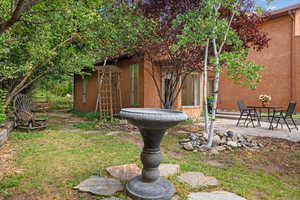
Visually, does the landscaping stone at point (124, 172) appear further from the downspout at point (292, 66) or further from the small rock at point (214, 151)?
the downspout at point (292, 66)

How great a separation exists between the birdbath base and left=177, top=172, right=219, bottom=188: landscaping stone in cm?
44

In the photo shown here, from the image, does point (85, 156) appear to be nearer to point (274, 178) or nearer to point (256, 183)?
point (256, 183)

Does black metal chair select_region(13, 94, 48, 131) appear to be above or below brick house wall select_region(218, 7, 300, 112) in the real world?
below

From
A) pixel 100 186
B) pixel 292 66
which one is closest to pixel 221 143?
pixel 100 186

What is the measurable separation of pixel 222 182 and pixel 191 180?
16.8 inches

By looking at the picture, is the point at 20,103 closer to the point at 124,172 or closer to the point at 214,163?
the point at 124,172

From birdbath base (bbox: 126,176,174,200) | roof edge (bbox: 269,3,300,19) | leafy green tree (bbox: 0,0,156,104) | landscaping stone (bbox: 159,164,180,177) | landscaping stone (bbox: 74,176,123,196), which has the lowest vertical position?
landscaping stone (bbox: 159,164,180,177)

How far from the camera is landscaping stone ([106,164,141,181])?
9.18 feet

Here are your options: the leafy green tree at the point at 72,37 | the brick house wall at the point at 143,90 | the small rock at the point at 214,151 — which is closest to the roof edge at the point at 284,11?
the brick house wall at the point at 143,90

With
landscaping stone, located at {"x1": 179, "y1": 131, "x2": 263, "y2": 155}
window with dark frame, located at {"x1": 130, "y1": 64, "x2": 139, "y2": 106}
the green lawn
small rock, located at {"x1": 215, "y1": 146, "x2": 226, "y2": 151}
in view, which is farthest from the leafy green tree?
small rock, located at {"x1": 215, "y1": 146, "x2": 226, "y2": 151}

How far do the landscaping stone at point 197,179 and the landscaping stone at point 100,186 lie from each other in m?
0.90

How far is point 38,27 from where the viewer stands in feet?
18.0

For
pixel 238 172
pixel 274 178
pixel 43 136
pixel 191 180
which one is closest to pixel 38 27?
pixel 43 136

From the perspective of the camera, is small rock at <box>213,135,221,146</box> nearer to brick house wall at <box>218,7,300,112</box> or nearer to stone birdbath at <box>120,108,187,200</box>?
stone birdbath at <box>120,108,187,200</box>
